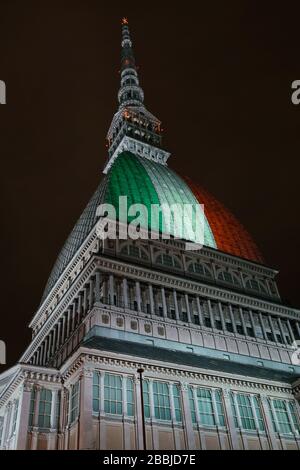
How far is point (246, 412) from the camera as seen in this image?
45125 mm

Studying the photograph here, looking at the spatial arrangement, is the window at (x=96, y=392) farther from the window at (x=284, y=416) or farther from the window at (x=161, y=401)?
the window at (x=284, y=416)

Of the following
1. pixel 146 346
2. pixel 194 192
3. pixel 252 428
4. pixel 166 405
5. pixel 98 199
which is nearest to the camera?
pixel 166 405

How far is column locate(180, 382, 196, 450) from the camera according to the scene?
4019 cm

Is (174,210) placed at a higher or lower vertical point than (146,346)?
higher

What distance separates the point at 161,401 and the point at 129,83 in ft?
287

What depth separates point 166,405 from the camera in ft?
136

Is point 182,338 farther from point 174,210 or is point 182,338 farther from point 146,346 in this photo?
point 174,210

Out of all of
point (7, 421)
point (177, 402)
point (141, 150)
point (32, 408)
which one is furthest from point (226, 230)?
point (7, 421)

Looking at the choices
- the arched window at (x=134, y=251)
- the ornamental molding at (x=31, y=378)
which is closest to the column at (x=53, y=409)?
the ornamental molding at (x=31, y=378)

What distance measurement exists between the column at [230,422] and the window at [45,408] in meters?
16.2

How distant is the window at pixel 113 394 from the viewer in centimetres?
3897

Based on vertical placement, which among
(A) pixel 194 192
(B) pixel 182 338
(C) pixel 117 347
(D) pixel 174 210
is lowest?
(C) pixel 117 347
